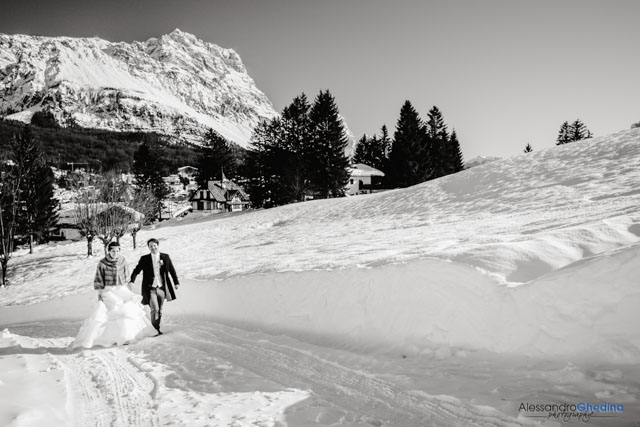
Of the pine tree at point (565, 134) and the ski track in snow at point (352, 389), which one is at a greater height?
the pine tree at point (565, 134)

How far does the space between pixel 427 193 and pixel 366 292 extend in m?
16.5

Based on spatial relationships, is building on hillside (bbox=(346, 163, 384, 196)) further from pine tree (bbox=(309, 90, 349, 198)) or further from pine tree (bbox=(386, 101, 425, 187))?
pine tree (bbox=(309, 90, 349, 198))

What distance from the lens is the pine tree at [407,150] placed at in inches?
1953

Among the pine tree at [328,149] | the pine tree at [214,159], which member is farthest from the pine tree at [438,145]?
the pine tree at [214,159]

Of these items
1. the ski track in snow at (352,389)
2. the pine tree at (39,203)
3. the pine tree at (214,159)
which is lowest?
the ski track in snow at (352,389)

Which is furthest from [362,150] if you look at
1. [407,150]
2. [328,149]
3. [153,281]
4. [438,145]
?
[153,281]

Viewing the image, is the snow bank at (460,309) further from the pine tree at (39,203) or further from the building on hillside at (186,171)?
the building on hillside at (186,171)

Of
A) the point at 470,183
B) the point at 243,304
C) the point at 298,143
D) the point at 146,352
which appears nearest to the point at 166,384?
the point at 146,352

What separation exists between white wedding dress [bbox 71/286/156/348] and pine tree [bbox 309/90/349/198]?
37.3 metres

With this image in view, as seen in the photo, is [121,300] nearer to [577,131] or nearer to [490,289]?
[490,289]

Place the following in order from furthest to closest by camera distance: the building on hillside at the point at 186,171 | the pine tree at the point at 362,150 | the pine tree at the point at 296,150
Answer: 1. the building on hillside at the point at 186,171
2. the pine tree at the point at 362,150
3. the pine tree at the point at 296,150

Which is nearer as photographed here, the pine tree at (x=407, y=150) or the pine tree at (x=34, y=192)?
the pine tree at (x=34, y=192)

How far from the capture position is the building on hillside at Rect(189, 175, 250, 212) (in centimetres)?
7844

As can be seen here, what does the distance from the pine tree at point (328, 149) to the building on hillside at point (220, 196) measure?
116 ft
